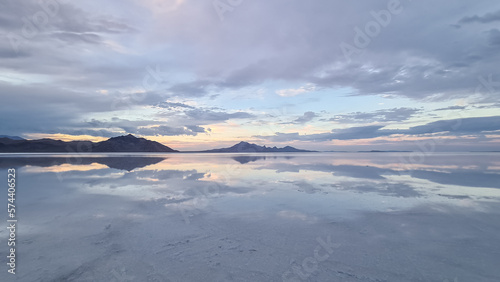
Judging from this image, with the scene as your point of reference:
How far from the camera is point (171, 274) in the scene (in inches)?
213

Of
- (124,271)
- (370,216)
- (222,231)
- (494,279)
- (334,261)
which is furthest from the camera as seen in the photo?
(370,216)

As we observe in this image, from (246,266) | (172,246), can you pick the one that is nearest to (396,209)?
(246,266)

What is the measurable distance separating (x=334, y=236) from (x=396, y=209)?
17.3 ft

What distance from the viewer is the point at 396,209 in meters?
11.0

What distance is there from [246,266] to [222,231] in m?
2.55

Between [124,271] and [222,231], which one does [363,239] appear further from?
[124,271]

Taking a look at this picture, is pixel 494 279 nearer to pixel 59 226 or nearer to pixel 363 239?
pixel 363 239

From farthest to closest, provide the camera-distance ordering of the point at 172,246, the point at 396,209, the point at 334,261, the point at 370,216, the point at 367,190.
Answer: the point at 367,190 < the point at 396,209 < the point at 370,216 < the point at 172,246 < the point at 334,261

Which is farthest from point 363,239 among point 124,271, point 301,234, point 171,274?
point 124,271

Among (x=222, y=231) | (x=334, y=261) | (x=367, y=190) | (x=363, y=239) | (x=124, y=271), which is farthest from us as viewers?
(x=367, y=190)

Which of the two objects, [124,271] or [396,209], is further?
[396,209]

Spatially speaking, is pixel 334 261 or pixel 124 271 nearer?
pixel 124 271

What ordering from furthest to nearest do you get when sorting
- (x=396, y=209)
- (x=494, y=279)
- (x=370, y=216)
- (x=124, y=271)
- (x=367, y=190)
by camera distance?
1. (x=367, y=190)
2. (x=396, y=209)
3. (x=370, y=216)
4. (x=124, y=271)
5. (x=494, y=279)

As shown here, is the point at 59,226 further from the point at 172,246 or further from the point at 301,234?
the point at 301,234
